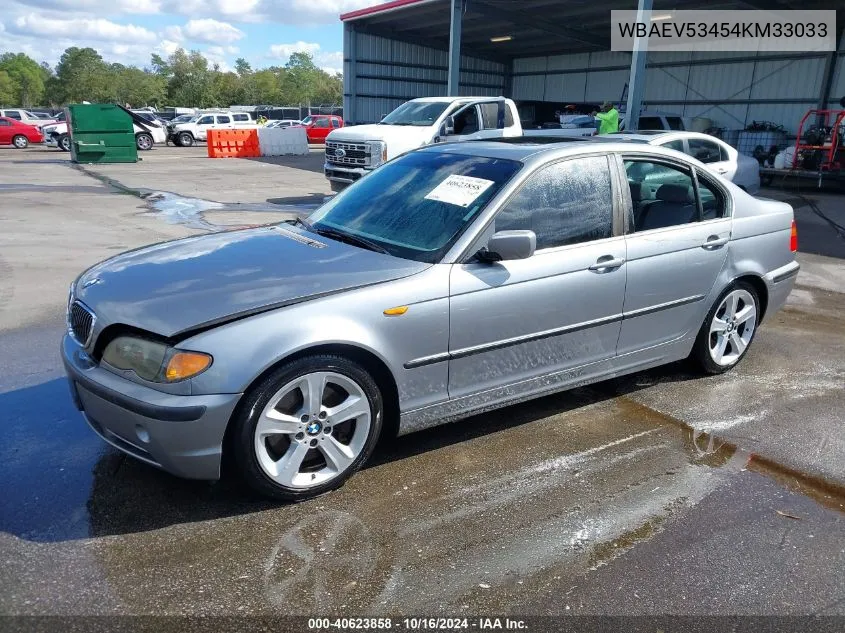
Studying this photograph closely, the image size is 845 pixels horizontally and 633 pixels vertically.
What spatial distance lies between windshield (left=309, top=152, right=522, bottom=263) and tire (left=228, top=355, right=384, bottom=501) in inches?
30.6

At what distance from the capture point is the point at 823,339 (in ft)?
19.5

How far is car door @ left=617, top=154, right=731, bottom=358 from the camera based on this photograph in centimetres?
416

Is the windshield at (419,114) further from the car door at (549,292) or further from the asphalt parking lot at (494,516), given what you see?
the car door at (549,292)

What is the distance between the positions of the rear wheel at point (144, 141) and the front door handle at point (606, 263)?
32.4 metres

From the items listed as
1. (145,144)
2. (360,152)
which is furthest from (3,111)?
(360,152)

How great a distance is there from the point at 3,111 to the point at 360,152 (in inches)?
1040

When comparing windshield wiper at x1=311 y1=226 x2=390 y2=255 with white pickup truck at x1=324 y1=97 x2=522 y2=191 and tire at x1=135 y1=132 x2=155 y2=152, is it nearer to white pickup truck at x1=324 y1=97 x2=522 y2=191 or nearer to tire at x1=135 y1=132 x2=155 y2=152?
white pickup truck at x1=324 y1=97 x2=522 y2=191

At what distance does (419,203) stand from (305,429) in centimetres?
149

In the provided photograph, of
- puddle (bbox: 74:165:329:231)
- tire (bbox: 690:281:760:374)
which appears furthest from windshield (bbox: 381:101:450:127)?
tire (bbox: 690:281:760:374)

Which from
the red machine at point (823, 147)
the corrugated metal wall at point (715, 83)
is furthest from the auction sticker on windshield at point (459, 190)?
the corrugated metal wall at point (715, 83)

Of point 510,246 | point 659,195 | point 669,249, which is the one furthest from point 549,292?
point 659,195

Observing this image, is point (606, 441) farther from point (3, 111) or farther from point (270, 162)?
point (3, 111)

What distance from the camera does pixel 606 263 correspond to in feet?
12.9

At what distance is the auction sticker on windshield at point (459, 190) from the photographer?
3.76 m
